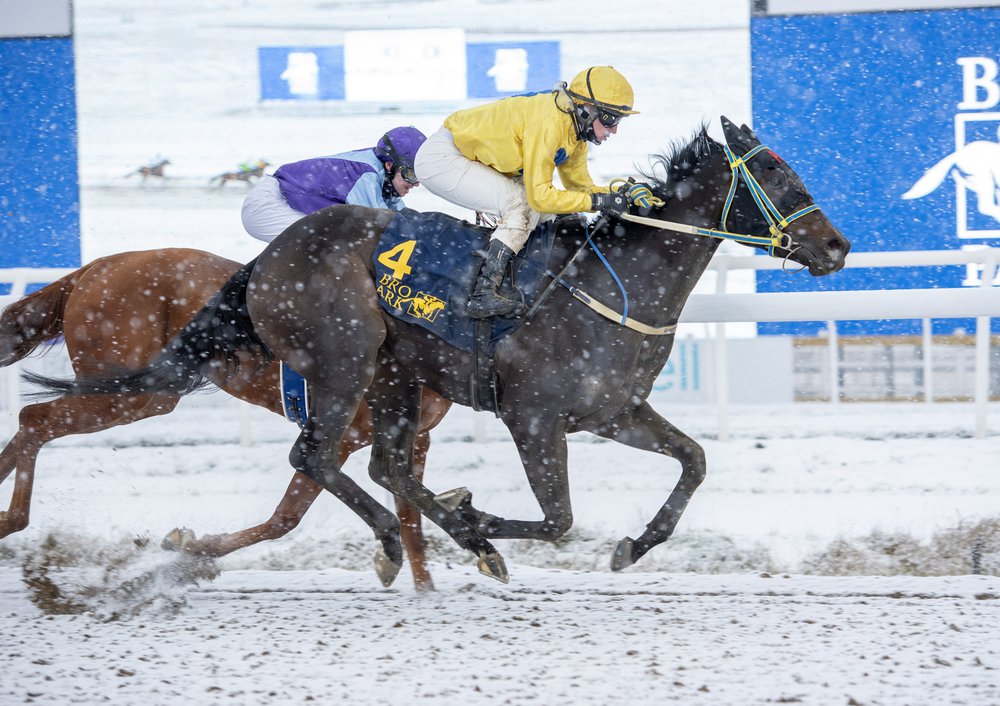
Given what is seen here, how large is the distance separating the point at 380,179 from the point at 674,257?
121cm

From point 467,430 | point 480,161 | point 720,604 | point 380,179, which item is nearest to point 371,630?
point 720,604

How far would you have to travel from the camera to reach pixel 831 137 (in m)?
8.34

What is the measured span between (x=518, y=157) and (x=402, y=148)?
2.17 ft

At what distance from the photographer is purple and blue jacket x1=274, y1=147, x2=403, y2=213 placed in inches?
145

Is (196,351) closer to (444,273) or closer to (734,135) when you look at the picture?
(444,273)

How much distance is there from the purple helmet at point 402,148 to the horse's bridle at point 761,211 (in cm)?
91

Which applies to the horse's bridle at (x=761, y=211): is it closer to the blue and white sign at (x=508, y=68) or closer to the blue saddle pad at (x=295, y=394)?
the blue saddle pad at (x=295, y=394)

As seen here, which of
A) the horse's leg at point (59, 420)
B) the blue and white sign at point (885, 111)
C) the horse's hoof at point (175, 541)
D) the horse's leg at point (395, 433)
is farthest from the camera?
the blue and white sign at point (885, 111)

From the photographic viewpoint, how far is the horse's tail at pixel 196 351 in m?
3.32

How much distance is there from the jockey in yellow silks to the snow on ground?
98cm

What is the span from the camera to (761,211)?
2.97 metres

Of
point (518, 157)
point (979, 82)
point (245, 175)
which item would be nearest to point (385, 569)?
point (518, 157)

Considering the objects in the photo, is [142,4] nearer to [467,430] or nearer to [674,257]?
[467,430]

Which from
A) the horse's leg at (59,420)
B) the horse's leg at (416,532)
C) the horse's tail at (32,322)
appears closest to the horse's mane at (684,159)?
the horse's leg at (416,532)
